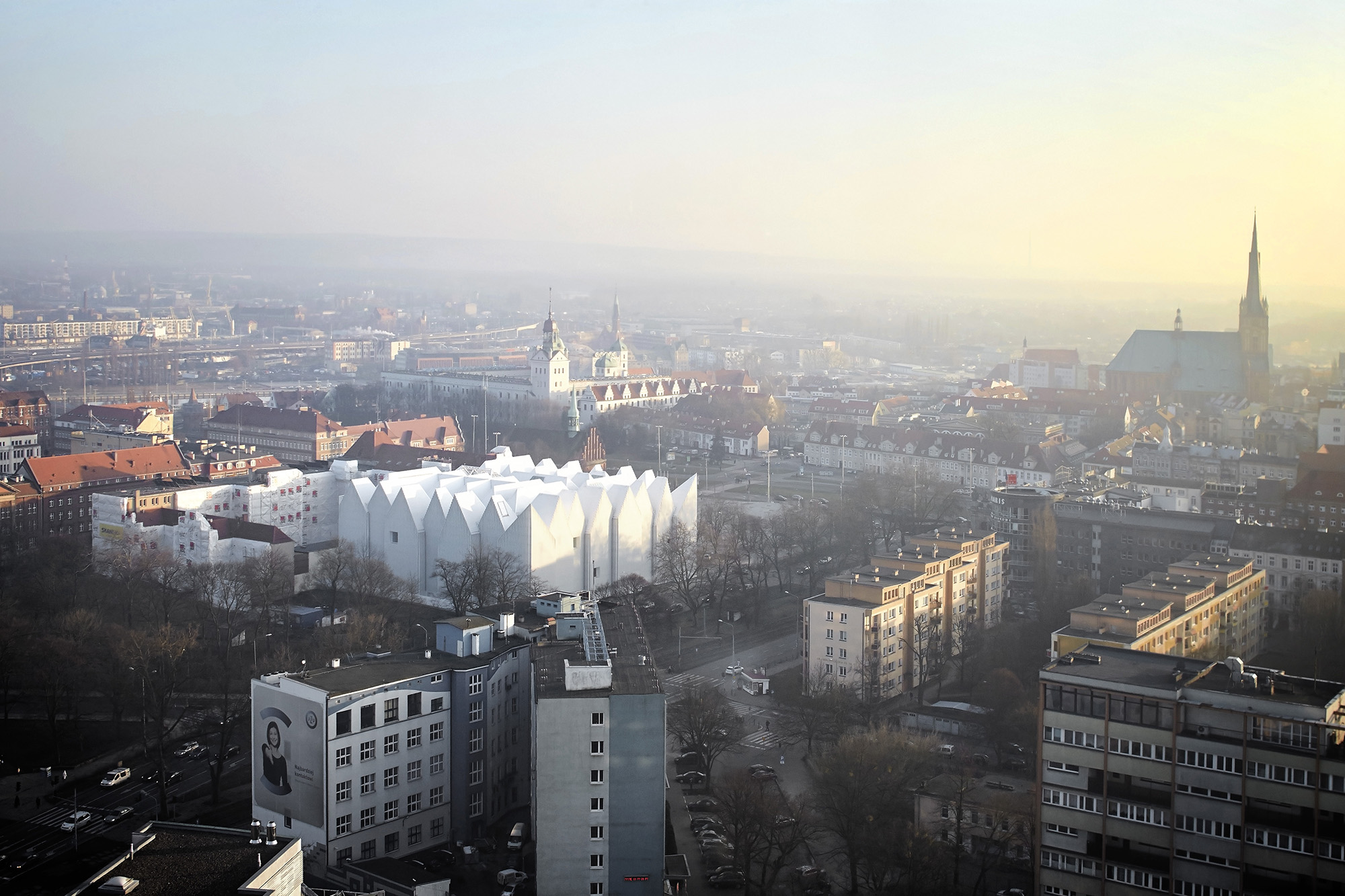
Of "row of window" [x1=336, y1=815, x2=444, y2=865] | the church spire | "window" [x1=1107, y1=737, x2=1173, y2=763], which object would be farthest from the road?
the church spire

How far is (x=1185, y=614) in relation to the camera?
16453 millimetres

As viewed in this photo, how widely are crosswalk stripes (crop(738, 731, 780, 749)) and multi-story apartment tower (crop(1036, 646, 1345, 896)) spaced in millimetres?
4827

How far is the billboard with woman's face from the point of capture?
1230 cm

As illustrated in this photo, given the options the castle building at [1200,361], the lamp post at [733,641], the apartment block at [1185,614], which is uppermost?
the castle building at [1200,361]

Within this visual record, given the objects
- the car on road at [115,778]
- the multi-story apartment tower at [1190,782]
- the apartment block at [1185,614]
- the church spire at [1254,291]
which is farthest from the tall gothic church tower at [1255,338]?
the car on road at [115,778]

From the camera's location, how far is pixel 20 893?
10625 mm

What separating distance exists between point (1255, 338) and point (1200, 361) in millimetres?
3969

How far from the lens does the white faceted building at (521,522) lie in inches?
Answer: 830

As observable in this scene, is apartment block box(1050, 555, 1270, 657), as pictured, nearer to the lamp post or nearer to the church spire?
the lamp post

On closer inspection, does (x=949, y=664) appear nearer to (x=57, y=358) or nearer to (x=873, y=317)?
(x=57, y=358)

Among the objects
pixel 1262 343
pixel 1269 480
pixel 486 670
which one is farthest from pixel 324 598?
pixel 1262 343

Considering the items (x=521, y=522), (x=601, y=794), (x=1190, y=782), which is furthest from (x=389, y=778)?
(x=521, y=522)

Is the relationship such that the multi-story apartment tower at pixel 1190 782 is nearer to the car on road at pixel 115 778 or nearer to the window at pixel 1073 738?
the window at pixel 1073 738

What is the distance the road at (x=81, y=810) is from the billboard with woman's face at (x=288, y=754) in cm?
145
